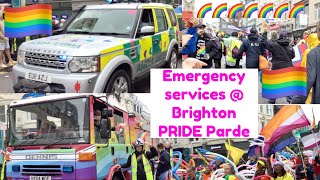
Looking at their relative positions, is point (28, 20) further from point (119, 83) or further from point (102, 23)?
point (119, 83)

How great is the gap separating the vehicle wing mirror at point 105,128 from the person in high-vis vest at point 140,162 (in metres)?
0.26

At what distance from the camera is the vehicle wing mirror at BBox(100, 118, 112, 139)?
2.83 meters

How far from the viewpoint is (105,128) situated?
112 inches

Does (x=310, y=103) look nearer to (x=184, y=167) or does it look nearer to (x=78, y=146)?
(x=184, y=167)

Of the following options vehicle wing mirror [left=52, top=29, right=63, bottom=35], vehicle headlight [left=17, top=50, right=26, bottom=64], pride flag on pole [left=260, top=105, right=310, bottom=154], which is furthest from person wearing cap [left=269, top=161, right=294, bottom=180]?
vehicle headlight [left=17, top=50, right=26, bottom=64]

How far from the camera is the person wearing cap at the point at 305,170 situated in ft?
10.2

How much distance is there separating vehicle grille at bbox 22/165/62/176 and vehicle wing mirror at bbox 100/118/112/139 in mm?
366

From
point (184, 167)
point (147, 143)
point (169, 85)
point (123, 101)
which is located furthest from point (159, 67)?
point (184, 167)

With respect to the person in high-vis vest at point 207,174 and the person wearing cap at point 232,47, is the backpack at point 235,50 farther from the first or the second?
the person in high-vis vest at point 207,174

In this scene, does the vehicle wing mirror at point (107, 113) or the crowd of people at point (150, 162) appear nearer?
the vehicle wing mirror at point (107, 113)

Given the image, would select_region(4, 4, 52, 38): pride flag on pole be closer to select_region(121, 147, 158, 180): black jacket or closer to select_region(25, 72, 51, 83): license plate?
select_region(25, 72, 51, 83): license plate

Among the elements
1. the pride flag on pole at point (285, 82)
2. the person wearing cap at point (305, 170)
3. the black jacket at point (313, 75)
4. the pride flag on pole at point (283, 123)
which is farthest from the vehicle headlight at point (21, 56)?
the person wearing cap at point (305, 170)

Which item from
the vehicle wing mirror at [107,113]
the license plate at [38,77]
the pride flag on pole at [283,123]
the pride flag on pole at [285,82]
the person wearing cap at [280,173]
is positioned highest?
the license plate at [38,77]

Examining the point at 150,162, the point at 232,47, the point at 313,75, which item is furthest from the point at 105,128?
the point at 313,75
